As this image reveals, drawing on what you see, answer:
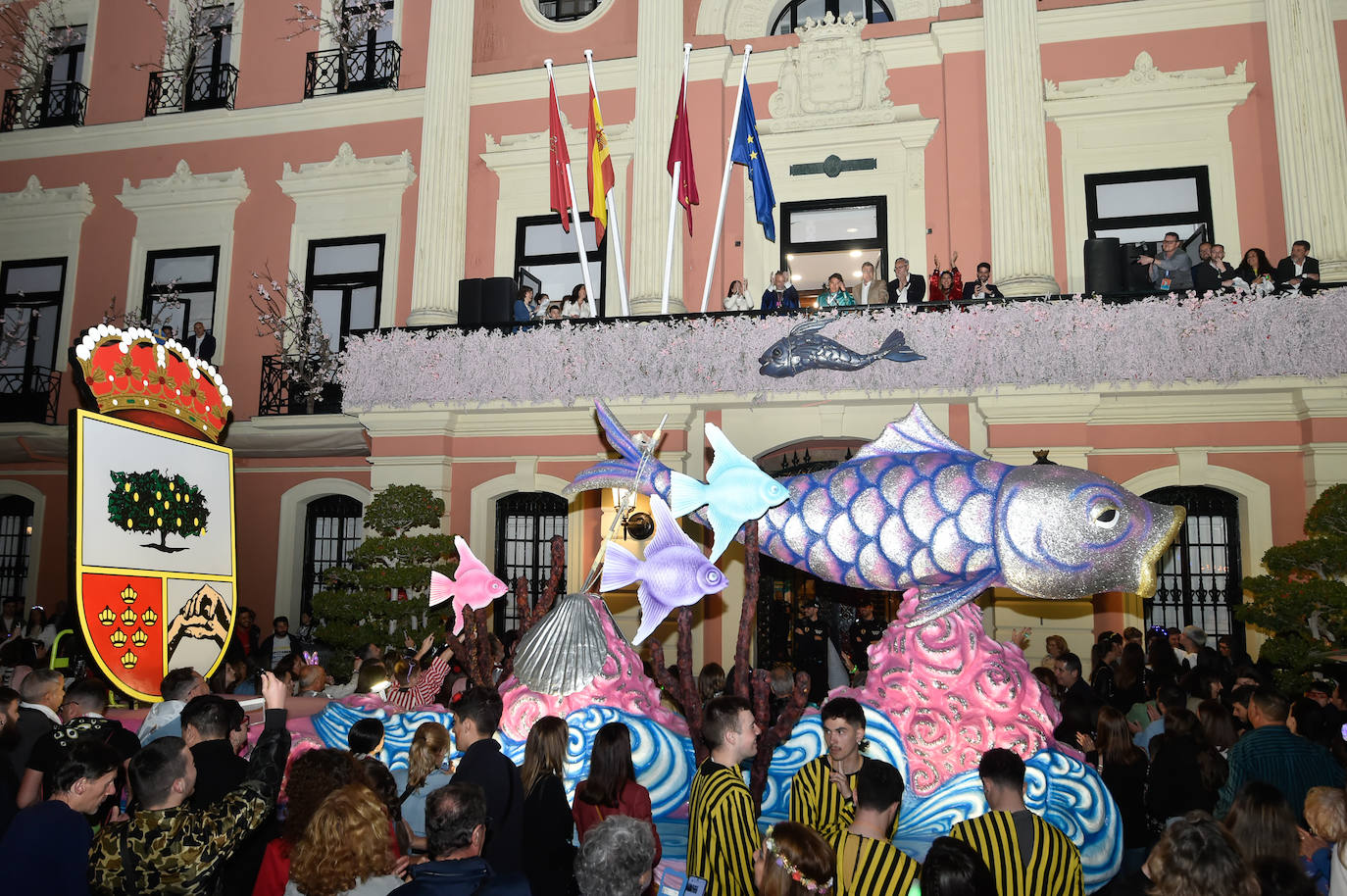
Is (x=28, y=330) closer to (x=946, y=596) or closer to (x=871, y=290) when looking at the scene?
(x=871, y=290)

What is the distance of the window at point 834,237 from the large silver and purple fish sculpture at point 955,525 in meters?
8.59

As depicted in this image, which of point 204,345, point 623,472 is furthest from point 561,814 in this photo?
point 204,345

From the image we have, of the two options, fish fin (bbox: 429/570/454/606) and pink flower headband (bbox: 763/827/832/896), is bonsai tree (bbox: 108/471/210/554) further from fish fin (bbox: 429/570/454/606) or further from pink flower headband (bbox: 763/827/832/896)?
pink flower headband (bbox: 763/827/832/896)

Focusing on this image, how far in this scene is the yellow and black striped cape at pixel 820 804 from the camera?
4.28m

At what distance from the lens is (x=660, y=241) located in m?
14.4

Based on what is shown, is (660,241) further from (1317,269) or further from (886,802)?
(886,802)

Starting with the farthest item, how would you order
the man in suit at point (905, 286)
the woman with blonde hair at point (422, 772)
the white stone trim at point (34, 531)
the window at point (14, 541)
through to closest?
the window at point (14, 541) → the white stone trim at point (34, 531) → the man in suit at point (905, 286) → the woman with blonde hair at point (422, 772)

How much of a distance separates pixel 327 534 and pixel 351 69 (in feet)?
25.5

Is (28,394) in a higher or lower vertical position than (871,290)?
lower

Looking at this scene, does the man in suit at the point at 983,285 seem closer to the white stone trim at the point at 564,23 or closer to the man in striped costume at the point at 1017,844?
the white stone trim at the point at 564,23

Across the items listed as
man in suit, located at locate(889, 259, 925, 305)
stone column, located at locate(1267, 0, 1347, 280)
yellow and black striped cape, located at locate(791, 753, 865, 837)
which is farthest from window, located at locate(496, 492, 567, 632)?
yellow and black striped cape, located at locate(791, 753, 865, 837)

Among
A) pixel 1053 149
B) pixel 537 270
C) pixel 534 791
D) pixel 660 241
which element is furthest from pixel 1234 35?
pixel 534 791

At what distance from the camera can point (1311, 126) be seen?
41.5 ft

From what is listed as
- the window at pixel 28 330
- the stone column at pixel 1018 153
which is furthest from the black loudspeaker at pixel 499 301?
the window at pixel 28 330
